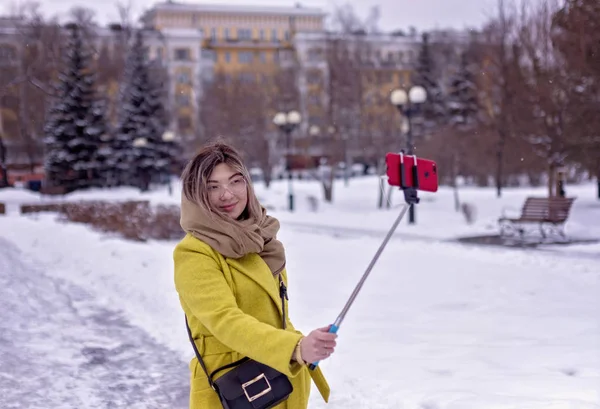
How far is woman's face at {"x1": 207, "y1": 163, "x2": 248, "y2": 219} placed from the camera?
2.41m

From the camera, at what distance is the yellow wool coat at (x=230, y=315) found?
2180mm

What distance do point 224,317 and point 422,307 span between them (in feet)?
21.8

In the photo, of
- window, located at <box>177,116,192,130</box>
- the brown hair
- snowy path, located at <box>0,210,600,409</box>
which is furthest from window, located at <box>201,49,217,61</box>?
the brown hair

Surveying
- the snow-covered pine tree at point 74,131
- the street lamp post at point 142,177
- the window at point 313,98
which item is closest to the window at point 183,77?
the window at point 313,98

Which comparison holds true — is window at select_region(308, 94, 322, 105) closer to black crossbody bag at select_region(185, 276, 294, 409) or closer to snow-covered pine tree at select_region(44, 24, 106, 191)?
snow-covered pine tree at select_region(44, 24, 106, 191)

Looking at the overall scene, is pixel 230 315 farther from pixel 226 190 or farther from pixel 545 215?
pixel 545 215

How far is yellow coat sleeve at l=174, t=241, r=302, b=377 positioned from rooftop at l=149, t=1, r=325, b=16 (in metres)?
89.0

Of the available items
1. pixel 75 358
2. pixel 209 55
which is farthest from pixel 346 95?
pixel 209 55

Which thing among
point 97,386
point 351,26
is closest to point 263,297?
point 97,386

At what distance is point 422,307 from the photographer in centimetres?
859

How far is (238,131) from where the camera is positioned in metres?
43.5

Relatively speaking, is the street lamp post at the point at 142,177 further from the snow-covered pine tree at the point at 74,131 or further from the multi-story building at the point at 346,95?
the multi-story building at the point at 346,95

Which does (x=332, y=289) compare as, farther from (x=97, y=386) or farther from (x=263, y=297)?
(x=263, y=297)

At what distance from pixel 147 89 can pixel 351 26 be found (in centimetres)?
2042
